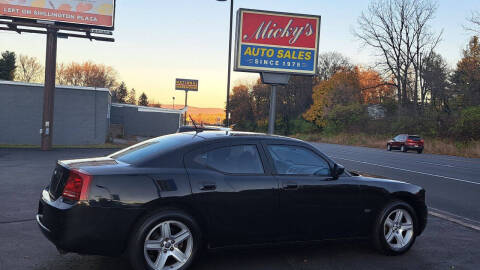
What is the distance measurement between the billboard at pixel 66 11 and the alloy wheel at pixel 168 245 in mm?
21531

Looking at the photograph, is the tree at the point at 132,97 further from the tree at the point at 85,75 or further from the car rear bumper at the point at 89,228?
the car rear bumper at the point at 89,228

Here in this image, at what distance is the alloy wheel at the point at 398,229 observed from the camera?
5532 millimetres

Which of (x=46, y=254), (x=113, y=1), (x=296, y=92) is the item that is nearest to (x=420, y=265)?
(x=46, y=254)

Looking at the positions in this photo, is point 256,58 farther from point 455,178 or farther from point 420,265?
point 420,265

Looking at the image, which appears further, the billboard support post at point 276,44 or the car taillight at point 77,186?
the billboard support post at point 276,44

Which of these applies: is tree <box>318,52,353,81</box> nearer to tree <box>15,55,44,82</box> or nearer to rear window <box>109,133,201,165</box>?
tree <box>15,55,44,82</box>

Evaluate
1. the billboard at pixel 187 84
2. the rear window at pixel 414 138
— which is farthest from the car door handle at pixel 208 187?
the billboard at pixel 187 84

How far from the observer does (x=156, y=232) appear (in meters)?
4.39

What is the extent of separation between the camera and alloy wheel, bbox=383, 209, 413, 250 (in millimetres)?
5532

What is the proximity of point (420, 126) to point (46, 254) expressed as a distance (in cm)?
4304

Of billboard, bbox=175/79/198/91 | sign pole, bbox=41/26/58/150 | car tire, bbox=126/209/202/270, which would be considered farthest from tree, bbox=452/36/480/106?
billboard, bbox=175/79/198/91

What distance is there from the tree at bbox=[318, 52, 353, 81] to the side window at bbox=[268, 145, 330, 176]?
81536 mm

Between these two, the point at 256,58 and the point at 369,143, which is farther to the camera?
the point at 369,143

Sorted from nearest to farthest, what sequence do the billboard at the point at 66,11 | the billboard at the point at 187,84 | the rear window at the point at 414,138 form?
the billboard at the point at 66,11, the rear window at the point at 414,138, the billboard at the point at 187,84
